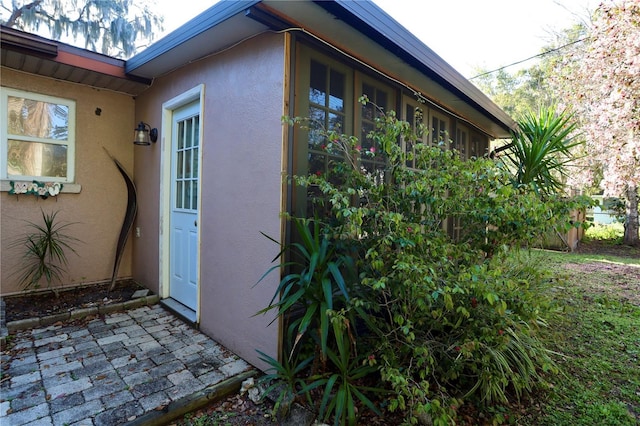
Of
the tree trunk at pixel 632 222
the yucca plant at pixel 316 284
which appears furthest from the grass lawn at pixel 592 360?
the tree trunk at pixel 632 222

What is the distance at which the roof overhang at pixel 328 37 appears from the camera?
228 cm

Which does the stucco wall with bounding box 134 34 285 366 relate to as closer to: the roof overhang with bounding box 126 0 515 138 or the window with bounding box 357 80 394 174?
the roof overhang with bounding box 126 0 515 138

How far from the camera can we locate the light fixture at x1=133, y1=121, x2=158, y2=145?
4062mm

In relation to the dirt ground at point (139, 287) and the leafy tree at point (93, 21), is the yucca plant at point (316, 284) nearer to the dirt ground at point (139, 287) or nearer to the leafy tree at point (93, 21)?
the dirt ground at point (139, 287)

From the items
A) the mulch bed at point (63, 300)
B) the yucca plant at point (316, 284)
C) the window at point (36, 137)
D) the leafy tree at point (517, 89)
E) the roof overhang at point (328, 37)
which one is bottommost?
the mulch bed at point (63, 300)

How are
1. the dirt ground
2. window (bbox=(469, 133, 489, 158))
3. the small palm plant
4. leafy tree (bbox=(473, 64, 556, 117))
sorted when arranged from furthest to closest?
leafy tree (bbox=(473, 64, 556, 117)), window (bbox=(469, 133, 489, 158)), the small palm plant, the dirt ground

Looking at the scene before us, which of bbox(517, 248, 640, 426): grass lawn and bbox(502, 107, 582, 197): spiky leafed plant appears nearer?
bbox(517, 248, 640, 426): grass lawn

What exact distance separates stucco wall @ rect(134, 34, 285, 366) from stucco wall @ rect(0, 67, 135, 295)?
1.65 m

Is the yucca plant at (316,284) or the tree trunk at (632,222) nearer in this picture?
the yucca plant at (316,284)

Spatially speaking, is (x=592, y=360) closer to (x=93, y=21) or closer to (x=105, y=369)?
(x=105, y=369)

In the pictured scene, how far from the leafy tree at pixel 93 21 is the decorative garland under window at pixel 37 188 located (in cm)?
1031

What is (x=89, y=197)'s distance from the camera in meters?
4.30

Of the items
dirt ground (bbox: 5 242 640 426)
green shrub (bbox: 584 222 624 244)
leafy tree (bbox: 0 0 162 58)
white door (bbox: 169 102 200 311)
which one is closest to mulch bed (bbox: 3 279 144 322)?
dirt ground (bbox: 5 242 640 426)

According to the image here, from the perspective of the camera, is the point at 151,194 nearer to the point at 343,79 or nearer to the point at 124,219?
the point at 124,219
